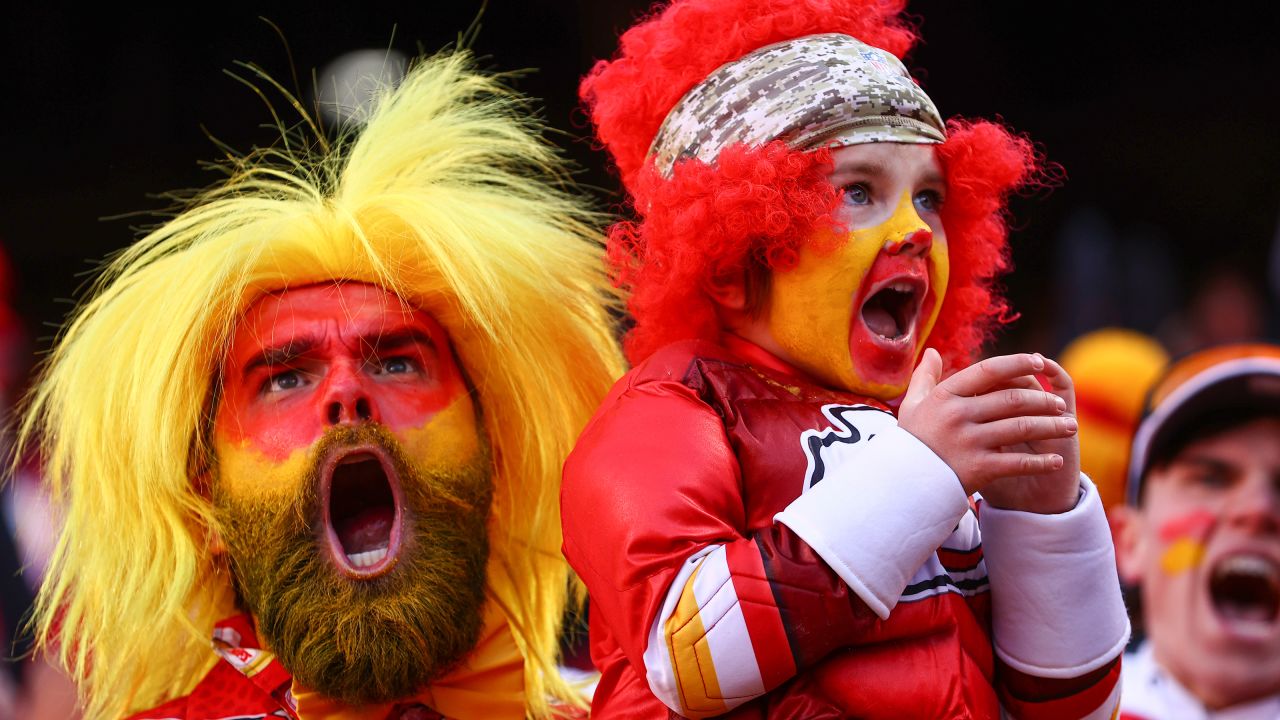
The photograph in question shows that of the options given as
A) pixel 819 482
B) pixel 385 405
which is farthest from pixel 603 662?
pixel 385 405

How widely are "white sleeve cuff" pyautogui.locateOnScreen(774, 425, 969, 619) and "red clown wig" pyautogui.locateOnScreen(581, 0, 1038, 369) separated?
0.35 m

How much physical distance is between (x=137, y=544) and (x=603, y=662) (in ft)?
2.61

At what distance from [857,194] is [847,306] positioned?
0.50ft

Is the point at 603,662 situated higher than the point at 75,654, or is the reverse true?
A: the point at 603,662

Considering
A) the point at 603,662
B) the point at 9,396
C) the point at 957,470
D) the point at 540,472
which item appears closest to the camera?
the point at 957,470

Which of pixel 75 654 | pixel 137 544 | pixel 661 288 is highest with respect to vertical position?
pixel 661 288

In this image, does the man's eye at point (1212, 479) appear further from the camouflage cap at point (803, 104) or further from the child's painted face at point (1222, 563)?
the camouflage cap at point (803, 104)

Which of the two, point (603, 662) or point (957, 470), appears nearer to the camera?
point (957, 470)

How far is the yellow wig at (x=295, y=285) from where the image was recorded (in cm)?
213

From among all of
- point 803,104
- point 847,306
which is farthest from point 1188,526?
point 803,104

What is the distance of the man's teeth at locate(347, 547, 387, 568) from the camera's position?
2072 millimetres

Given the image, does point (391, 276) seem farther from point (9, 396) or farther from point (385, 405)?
point (9, 396)

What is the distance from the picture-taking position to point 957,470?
5.27ft

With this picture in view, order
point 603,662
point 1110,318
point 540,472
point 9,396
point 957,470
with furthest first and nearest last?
point 1110,318 < point 9,396 < point 540,472 < point 603,662 < point 957,470
